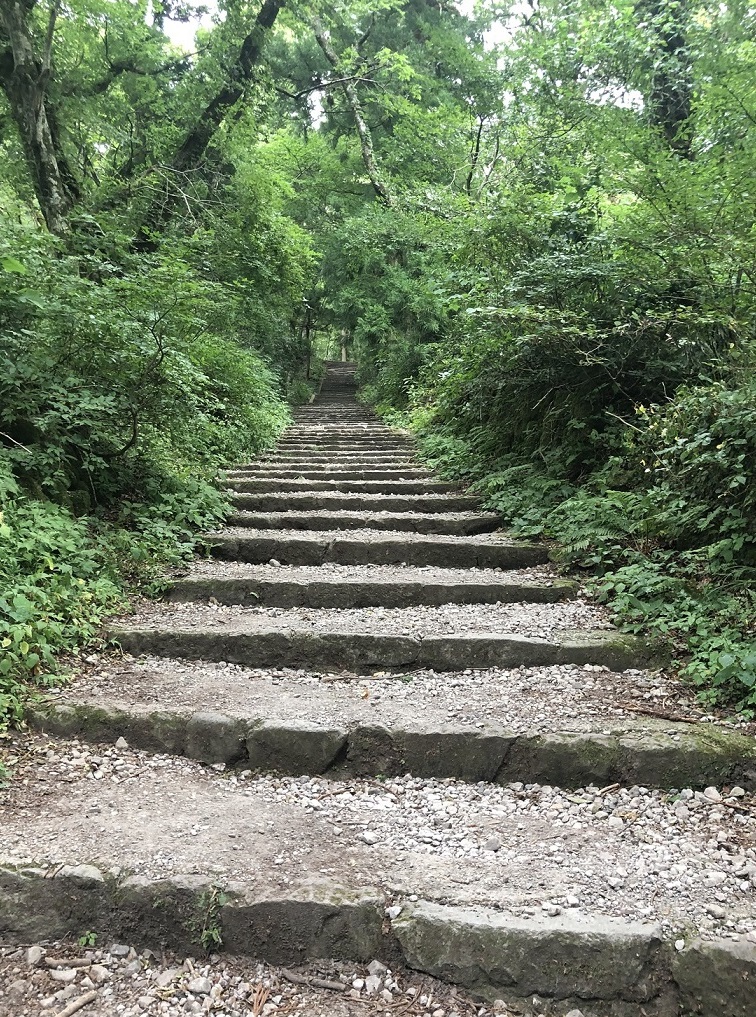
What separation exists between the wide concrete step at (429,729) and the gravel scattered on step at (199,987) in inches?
29.0

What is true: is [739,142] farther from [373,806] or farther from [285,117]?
[285,117]

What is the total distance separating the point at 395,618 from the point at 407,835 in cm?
144

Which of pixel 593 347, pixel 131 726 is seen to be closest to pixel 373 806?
pixel 131 726

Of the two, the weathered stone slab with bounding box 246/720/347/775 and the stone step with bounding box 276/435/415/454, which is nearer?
the weathered stone slab with bounding box 246/720/347/775

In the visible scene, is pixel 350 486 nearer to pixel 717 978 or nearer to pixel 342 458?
pixel 342 458

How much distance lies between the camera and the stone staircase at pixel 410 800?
61.6 inches

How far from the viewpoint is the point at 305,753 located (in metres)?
2.30

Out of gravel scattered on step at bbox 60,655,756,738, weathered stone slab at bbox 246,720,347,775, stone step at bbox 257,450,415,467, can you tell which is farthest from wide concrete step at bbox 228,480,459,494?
weathered stone slab at bbox 246,720,347,775

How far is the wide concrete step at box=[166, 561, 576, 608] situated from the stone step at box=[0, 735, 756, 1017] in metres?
1.50

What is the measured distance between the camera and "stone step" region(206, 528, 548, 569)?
13.1ft

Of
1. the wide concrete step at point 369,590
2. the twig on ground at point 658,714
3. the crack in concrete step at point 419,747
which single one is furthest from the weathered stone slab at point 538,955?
the wide concrete step at point 369,590

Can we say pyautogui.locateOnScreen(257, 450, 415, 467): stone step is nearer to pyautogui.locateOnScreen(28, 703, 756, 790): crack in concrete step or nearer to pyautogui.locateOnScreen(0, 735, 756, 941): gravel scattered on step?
pyautogui.locateOnScreen(28, 703, 756, 790): crack in concrete step

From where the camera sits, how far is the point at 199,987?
1.56 m

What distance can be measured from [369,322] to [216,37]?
584 cm
